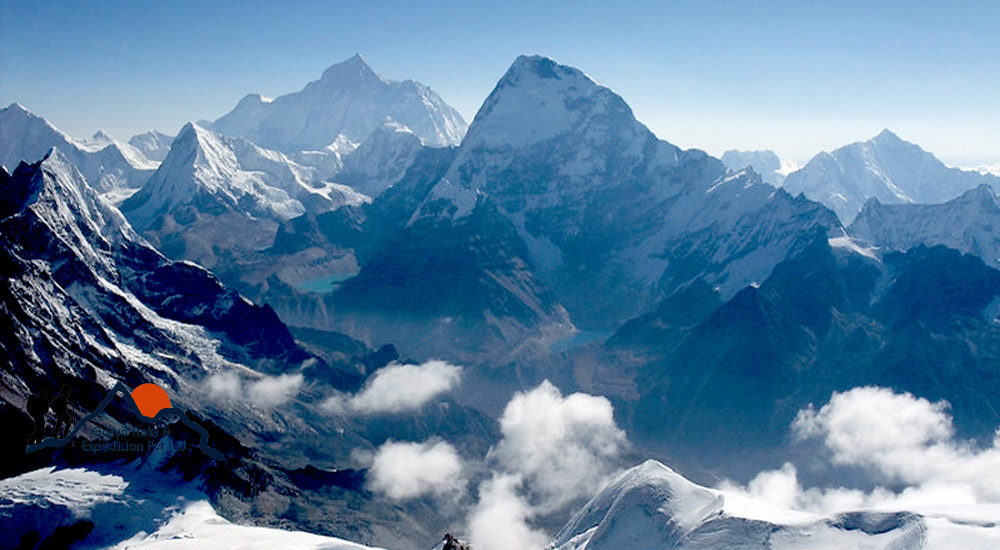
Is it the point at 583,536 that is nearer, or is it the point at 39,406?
the point at 39,406

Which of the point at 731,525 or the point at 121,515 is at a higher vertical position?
the point at 731,525

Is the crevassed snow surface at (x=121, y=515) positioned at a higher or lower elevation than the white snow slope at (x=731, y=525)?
lower

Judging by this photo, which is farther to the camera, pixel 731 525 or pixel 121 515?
pixel 121 515

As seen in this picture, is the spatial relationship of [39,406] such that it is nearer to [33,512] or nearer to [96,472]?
[33,512]

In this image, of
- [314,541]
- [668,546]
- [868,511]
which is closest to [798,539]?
[868,511]

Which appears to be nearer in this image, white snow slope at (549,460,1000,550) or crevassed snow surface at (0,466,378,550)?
white snow slope at (549,460,1000,550)

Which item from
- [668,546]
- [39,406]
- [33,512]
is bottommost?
[33,512]

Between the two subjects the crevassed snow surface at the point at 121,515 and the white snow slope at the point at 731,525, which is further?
the crevassed snow surface at the point at 121,515

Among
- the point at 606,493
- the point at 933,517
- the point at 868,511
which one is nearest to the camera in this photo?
the point at 933,517

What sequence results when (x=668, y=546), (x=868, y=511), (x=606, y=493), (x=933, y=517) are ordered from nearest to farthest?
1. (x=933, y=517)
2. (x=868, y=511)
3. (x=668, y=546)
4. (x=606, y=493)

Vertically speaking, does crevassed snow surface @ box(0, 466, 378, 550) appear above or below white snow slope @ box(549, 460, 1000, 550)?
below

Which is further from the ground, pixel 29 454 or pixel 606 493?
pixel 606 493
